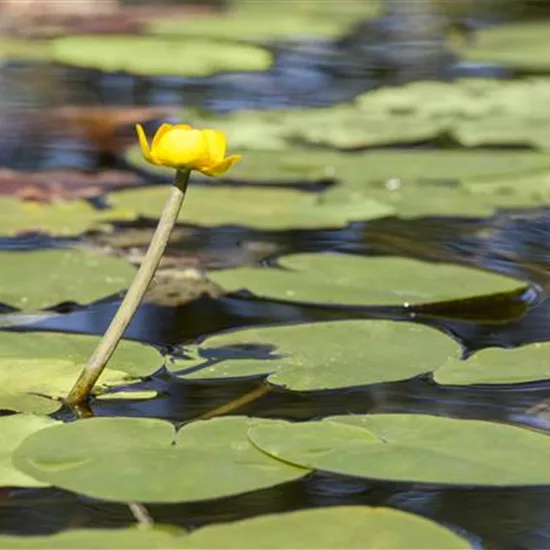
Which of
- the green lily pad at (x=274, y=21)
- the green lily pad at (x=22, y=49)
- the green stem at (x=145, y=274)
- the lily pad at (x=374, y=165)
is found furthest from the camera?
the green lily pad at (x=274, y=21)

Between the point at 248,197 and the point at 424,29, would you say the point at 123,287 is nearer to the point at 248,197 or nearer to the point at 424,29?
the point at 248,197

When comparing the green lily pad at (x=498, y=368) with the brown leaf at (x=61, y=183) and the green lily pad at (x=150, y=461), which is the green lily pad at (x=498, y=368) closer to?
the green lily pad at (x=150, y=461)

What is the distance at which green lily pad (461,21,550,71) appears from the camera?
342 cm

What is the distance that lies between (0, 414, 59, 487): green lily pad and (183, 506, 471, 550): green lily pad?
0.16 meters

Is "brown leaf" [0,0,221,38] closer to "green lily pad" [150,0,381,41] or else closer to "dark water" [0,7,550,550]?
"green lily pad" [150,0,381,41]

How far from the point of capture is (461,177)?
2.29 meters

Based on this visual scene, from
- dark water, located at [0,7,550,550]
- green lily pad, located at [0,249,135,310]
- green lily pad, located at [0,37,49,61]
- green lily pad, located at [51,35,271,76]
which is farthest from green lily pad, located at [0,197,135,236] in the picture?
green lily pad, located at [0,37,49,61]

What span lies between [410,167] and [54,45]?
5.06ft

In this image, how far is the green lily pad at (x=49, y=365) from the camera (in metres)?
1.27

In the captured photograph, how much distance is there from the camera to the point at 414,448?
3.73 feet

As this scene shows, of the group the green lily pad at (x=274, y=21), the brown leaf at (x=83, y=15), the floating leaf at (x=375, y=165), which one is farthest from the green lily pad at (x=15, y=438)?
the brown leaf at (x=83, y=15)

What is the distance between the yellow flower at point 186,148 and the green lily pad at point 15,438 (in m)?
0.22

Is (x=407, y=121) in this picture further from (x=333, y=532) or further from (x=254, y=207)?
(x=333, y=532)

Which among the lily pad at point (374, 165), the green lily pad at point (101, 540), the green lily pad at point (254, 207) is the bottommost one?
the green lily pad at point (101, 540)
